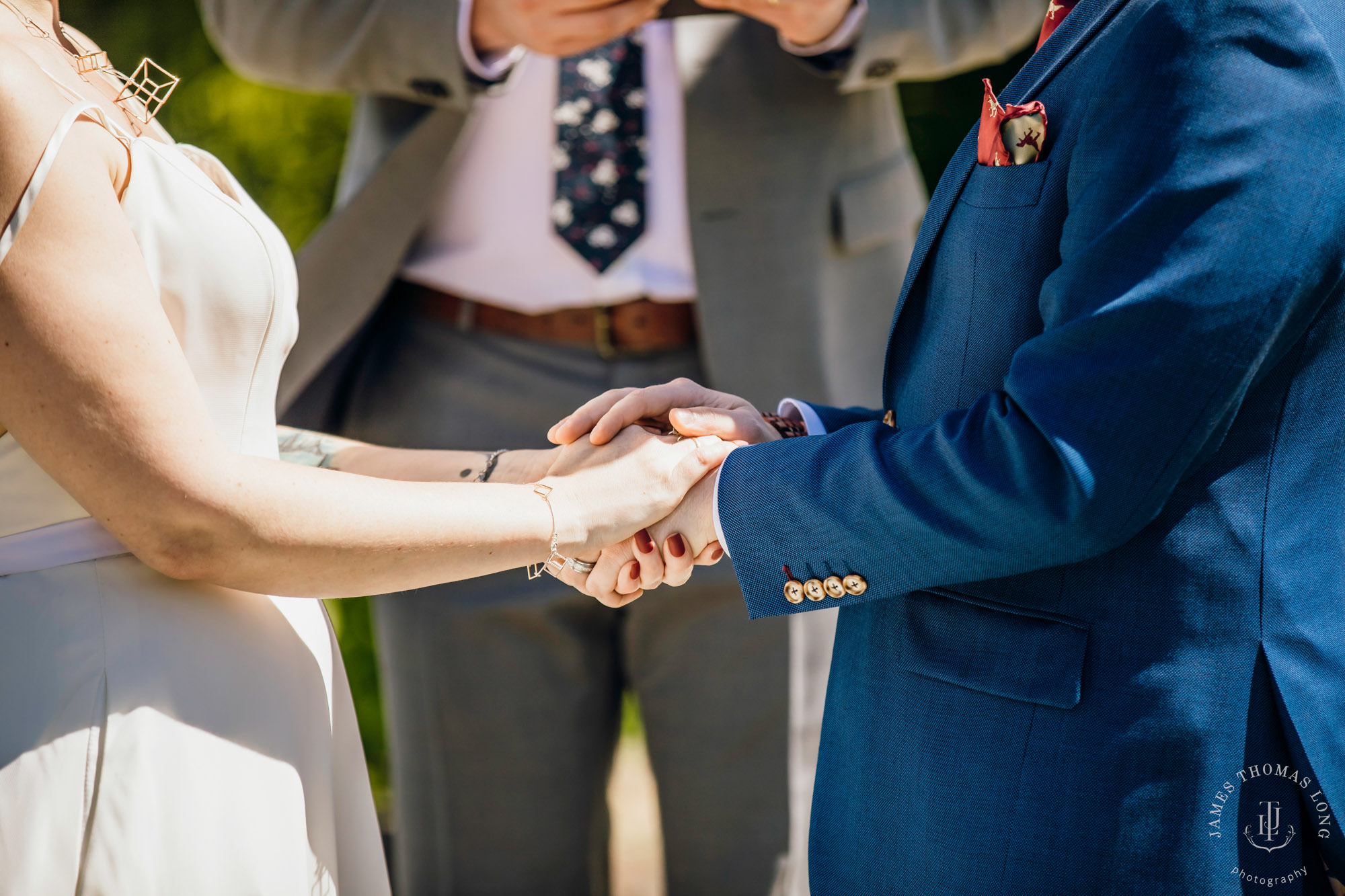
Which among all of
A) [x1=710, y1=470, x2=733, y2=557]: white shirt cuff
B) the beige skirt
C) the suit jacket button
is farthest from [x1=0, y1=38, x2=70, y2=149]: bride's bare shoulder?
the suit jacket button

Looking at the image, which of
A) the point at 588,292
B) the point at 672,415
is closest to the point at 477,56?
the point at 588,292

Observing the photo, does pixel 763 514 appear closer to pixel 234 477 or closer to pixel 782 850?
pixel 234 477

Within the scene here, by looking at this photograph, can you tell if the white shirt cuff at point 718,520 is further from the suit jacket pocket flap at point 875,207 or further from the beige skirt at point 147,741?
the suit jacket pocket flap at point 875,207

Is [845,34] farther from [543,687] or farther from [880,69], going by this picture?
[543,687]

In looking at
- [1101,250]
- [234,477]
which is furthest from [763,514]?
[234,477]

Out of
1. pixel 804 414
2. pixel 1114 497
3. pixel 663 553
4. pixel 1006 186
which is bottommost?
pixel 663 553

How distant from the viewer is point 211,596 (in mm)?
1478

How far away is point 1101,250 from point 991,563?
36cm

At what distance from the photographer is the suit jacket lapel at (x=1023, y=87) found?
1.35 meters

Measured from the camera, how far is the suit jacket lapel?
4.42 ft

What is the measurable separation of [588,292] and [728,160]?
15.3 inches

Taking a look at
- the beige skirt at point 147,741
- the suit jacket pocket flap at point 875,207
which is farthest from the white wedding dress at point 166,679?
the suit jacket pocket flap at point 875,207

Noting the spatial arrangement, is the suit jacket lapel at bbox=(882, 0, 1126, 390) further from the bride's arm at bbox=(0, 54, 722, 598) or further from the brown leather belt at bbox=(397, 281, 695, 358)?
the brown leather belt at bbox=(397, 281, 695, 358)

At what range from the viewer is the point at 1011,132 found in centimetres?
138
